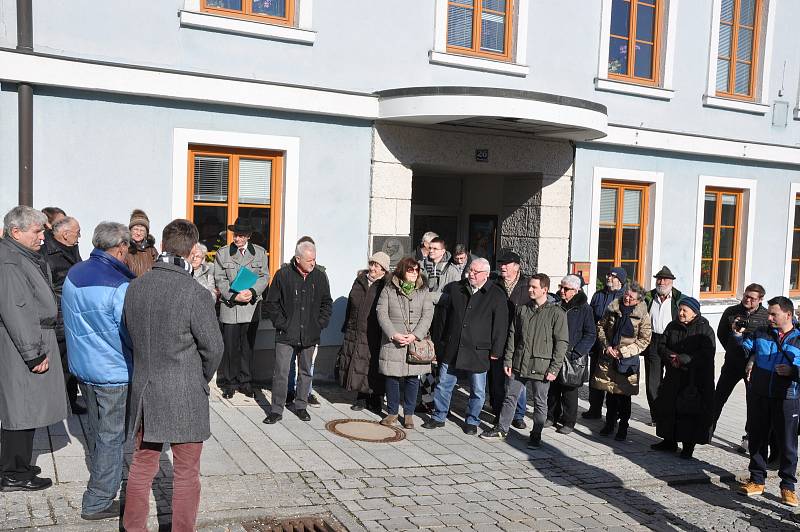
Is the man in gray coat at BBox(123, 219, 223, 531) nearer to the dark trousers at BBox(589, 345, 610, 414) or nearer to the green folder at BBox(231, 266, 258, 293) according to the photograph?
the green folder at BBox(231, 266, 258, 293)

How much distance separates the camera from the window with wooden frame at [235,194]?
9109 millimetres

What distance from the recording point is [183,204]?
884 cm

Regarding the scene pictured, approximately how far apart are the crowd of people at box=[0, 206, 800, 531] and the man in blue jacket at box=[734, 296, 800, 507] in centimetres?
2

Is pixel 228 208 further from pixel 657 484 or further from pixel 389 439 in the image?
pixel 657 484

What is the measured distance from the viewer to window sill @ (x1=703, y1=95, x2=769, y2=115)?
1276cm

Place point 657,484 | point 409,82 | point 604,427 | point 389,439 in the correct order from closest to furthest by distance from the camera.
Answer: point 657,484, point 389,439, point 604,427, point 409,82

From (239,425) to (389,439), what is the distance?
1.45 m

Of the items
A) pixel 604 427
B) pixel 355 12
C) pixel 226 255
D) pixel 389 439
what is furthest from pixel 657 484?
pixel 355 12

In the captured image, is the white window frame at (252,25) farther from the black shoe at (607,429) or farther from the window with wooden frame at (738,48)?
the window with wooden frame at (738,48)

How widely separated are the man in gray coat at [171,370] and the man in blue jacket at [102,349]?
0.35 m

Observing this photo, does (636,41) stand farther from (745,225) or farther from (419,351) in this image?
(419,351)

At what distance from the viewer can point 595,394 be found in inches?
349

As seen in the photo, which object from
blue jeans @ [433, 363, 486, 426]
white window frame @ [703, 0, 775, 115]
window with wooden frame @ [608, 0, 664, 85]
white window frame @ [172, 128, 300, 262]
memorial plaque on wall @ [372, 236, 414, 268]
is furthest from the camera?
white window frame @ [703, 0, 775, 115]

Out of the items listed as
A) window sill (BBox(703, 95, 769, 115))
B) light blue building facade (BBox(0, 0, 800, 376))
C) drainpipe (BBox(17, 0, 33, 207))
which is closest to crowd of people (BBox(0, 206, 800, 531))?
light blue building facade (BBox(0, 0, 800, 376))
